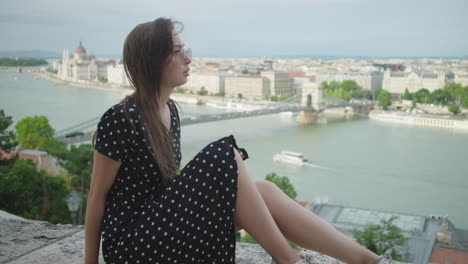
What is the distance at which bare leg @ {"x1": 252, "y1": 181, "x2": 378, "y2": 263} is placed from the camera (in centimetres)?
49

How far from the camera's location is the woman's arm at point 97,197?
18.3 inches

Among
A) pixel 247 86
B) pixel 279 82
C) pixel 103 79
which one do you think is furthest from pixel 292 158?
pixel 103 79

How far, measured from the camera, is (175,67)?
1.63 feet

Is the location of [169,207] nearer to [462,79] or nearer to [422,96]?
[422,96]

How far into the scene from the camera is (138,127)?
1.54ft

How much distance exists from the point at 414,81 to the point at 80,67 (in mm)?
13123

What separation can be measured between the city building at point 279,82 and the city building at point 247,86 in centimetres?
31

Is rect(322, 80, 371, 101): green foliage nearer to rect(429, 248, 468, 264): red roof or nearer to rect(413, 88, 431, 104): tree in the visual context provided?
rect(413, 88, 431, 104): tree

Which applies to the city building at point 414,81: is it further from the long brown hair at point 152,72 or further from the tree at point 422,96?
the long brown hair at point 152,72

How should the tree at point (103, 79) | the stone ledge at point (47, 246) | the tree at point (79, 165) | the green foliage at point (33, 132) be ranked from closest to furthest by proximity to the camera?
the stone ledge at point (47, 246)
the tree at point (79, 165)
the green foliage at point (33, 132)
the tree at point (103, 79)

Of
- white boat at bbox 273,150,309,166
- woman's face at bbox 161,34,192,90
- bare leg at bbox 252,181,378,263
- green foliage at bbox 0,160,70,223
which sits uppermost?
woman's face at bbox 161,34,192,90

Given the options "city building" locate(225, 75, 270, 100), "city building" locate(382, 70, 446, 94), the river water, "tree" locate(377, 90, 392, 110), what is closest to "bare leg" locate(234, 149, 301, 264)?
the river water

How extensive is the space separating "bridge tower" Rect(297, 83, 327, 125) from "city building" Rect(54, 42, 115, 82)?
10.5m

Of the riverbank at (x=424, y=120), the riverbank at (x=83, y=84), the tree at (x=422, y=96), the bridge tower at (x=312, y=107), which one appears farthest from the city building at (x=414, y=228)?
the riverbank at (x=83, y=84)
